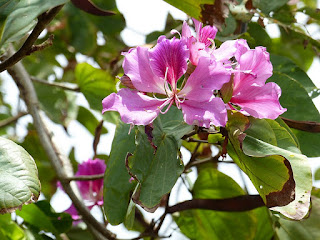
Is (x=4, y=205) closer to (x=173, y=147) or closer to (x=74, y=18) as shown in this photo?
(x=173, y=147)

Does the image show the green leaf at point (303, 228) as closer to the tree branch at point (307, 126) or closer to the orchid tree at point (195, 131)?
the orchid tree at point (195, 131)

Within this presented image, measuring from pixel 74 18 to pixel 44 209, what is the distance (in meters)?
0.87

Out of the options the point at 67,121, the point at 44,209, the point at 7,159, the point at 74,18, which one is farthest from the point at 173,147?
the point at 74,18

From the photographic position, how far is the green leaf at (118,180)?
2.72ft

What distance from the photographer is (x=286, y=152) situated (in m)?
0.72

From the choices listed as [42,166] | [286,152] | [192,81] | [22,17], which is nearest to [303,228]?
[286,152]

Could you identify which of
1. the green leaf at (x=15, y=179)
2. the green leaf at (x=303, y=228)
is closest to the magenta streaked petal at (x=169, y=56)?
the green leaf at (x=15, y=179)

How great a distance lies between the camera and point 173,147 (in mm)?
755

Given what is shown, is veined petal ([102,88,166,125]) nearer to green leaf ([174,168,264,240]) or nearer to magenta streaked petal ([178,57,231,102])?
magenta streaked petal ([178,57,231,102])

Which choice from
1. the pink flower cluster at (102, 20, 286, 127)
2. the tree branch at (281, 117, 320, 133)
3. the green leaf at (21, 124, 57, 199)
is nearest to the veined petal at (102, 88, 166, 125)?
the pink flower cluster at (102, 20, 286, 127)

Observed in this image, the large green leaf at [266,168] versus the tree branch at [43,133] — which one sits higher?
the large green leaf at [266,168]

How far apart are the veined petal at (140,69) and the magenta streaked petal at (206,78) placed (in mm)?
63

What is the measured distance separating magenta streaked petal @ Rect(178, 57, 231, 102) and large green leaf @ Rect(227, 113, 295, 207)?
0.18ft

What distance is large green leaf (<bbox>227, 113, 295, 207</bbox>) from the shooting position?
0.68 m
